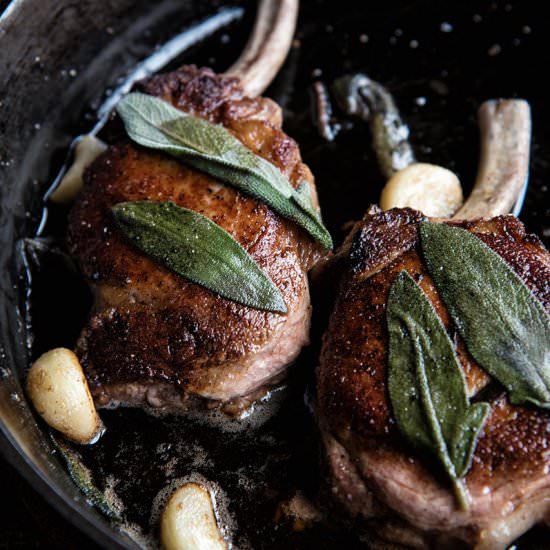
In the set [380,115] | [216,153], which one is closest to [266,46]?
[380,115]

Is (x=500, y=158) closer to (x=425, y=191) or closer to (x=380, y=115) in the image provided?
(x=425, y=191)

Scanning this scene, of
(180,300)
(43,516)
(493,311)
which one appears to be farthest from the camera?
(180,300)

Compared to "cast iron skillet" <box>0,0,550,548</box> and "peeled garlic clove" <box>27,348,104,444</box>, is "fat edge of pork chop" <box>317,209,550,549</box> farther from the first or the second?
"peeled garlic clove" <box>27,348,104,444</box>

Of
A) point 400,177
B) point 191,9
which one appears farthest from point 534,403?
point 191,9

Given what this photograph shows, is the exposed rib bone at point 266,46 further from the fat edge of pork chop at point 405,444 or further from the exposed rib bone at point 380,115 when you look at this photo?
the fat edge of pork chop at point 405,444

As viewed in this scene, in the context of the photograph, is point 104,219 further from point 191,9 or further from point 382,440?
point 191,9

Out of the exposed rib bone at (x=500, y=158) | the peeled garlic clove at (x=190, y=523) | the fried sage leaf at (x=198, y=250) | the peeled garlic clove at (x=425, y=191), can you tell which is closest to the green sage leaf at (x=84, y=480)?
the peeled garlic clove at (x=190, y=523)
